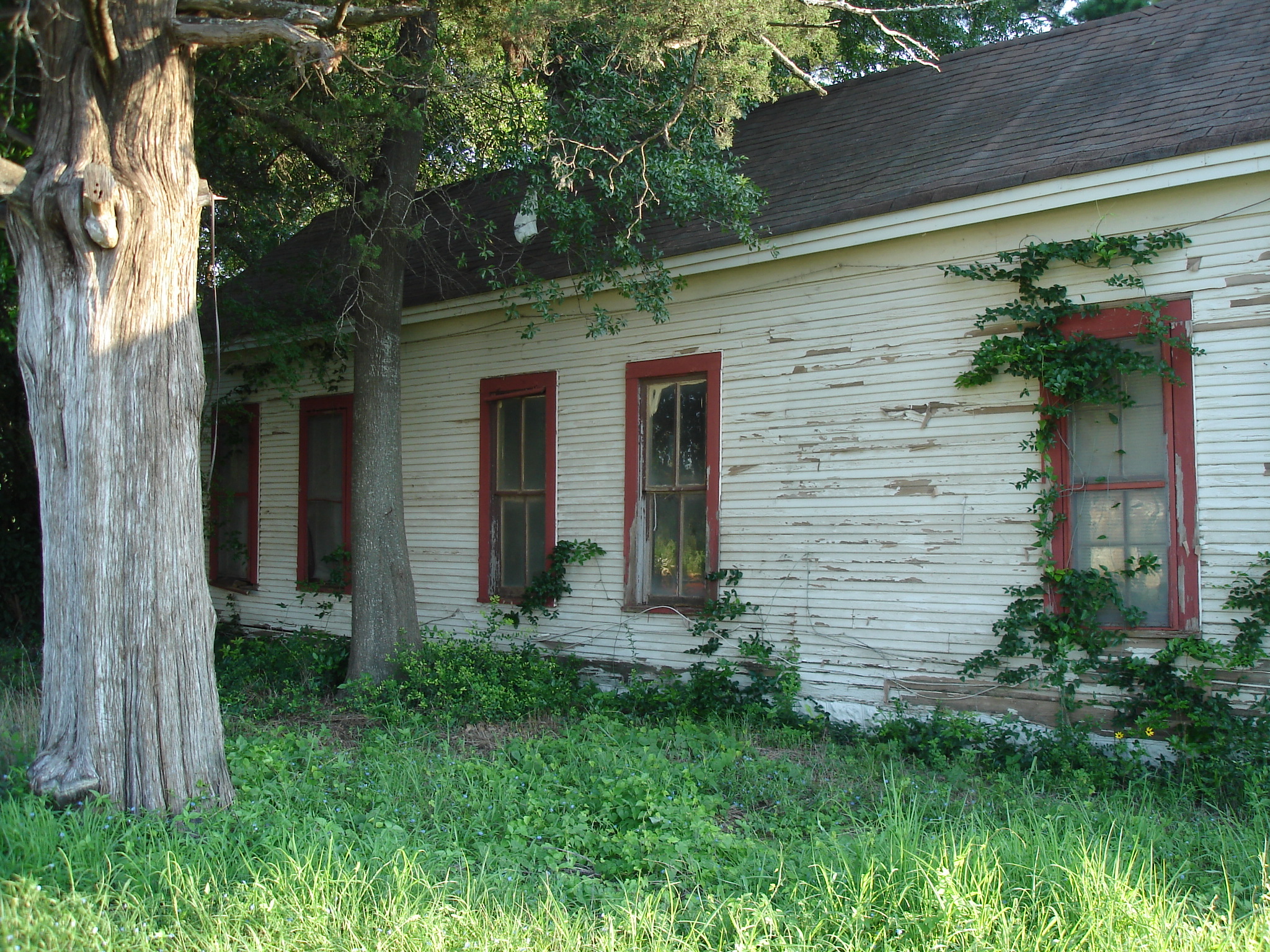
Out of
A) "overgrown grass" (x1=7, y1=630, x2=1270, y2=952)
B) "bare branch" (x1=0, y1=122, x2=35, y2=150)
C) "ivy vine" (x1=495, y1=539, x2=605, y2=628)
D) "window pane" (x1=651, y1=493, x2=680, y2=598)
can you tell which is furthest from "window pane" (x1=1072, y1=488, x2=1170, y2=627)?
"bare branch" (x1=0, y1=122, x2=35, y2=150)

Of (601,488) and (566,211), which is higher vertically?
(566,211)

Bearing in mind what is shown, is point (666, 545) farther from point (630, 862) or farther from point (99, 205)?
point (99, 205)

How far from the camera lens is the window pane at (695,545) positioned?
8.62 m

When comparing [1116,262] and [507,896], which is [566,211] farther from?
[507,896]

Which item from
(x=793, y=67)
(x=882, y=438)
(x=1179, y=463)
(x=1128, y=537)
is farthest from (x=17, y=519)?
(x=1179, y=463)

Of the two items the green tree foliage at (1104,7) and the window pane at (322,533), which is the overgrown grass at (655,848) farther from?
the green tree foliage at (1104,7)

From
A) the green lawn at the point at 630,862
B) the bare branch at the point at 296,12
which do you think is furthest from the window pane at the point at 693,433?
the bare branch at the point at 296,12

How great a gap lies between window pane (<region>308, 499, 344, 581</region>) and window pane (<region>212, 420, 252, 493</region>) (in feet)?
4.82

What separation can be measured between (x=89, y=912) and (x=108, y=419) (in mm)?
2566

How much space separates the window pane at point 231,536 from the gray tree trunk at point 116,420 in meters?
7.78

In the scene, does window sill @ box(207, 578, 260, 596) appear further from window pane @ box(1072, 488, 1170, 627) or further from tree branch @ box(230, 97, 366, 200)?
window pane @ box(1072, 488, 1170, 627)

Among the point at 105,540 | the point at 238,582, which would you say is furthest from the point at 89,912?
the point at 238,582

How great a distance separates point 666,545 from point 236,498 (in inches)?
277

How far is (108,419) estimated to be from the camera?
17.1 ft
